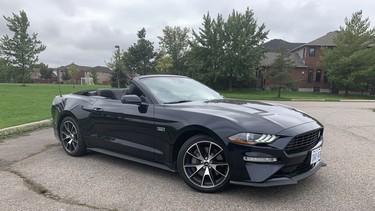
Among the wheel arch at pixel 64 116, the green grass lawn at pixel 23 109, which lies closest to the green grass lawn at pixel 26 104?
the green grass lawn at pixel 23 109

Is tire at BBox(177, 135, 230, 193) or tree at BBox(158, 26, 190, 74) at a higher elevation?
tree at BBox(158, 26, 190, 74)

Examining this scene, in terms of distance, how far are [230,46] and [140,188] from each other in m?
32.6

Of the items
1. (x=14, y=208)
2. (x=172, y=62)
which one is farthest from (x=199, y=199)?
(x=172, y=62)

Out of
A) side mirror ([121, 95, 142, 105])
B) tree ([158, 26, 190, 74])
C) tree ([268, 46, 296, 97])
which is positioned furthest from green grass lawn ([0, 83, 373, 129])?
tree ([158, 26, 190, 74])

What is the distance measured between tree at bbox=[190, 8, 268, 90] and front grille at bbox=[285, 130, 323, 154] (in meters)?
30.6

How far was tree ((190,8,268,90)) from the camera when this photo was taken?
34281mm

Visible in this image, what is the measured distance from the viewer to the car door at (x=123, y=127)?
4148mm

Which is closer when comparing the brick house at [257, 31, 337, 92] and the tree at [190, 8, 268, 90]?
the tree at [190, 8, 268, 90]

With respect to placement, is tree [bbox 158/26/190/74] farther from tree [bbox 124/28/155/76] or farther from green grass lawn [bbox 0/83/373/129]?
green grass lawn [bbox 0/83/373/129]

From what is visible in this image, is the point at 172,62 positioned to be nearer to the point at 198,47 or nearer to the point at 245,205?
the point at 198,47

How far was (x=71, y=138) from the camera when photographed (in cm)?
535

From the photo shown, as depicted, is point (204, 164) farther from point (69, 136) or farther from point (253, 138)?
point (69, 136)

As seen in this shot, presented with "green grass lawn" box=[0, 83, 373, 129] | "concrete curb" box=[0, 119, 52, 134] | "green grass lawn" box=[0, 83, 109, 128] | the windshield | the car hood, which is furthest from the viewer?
"green grass lawn" box=[0, 83, 373, 129]

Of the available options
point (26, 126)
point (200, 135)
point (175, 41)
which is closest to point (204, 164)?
point (200, 135)
